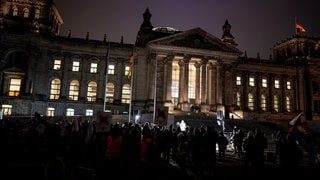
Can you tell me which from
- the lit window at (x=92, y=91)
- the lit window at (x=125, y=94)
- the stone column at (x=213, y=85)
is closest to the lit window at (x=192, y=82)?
the stone column at (x=213, y=85)

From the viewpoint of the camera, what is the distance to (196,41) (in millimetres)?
54094

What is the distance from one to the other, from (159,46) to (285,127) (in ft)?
80.8

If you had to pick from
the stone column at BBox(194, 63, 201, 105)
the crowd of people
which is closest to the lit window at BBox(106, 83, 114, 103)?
the stone column at BBox(194, 63, 201, 105)

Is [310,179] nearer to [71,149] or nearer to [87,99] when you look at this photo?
[71,149]

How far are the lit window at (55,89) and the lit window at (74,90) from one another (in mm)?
2070

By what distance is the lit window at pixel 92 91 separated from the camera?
5437 centimetres

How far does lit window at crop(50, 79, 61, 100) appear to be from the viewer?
52875 millimetres

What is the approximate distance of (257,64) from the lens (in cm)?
6431

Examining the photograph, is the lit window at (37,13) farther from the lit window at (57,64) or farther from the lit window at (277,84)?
the lit window at (277,84)

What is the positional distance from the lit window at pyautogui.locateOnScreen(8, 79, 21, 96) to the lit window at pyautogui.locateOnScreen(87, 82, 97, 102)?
1173 centimetres

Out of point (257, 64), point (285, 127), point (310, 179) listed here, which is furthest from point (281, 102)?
point (310, 179)

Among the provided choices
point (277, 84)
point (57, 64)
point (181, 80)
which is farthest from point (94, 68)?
point (277, 84)

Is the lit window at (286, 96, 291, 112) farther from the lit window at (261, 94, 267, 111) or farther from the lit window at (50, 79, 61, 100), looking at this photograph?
the lit window at (50, 79, 61, 100)

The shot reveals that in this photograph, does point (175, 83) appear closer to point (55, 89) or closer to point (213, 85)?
point (213, 85)
